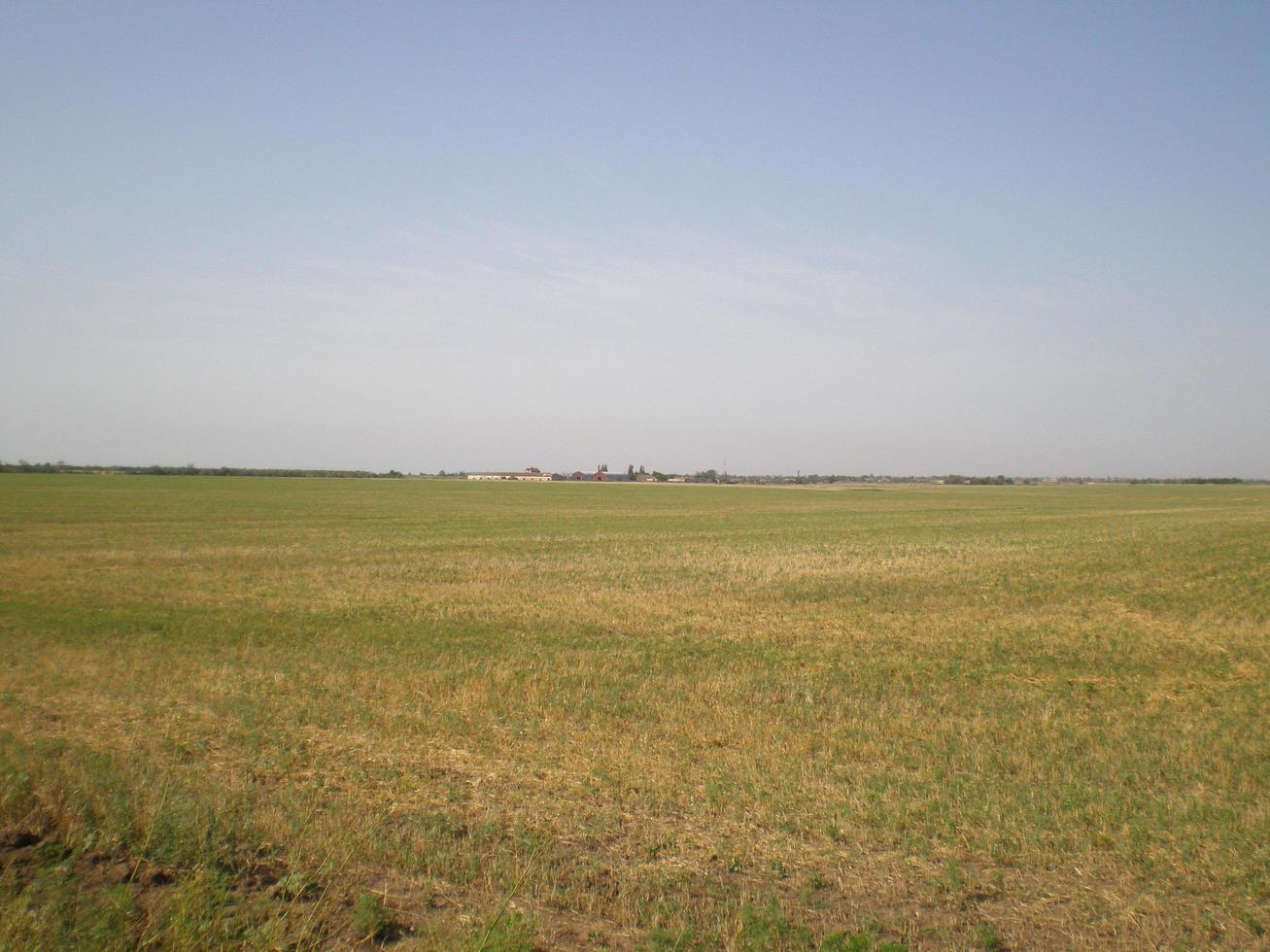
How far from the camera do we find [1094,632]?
18.2 m

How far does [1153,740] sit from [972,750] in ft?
7.62

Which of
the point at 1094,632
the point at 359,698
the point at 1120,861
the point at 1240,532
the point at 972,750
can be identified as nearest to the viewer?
the point at 1120,861

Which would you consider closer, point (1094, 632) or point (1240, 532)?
point (1094, 632)

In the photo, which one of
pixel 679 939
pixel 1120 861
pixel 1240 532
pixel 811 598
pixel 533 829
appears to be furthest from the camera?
pixel 1240 532

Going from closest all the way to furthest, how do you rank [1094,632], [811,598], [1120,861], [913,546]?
[1120,861], [1094,632], [811,598], [913,546]

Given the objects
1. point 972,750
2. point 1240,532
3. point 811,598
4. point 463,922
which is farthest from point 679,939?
point 1240,532

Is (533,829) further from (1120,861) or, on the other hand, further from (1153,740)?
(1153,740)

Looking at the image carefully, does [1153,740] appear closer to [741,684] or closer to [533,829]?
[741,684]

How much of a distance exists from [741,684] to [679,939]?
7.74 metres

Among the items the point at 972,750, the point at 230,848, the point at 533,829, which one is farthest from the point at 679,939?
the point at 972,750

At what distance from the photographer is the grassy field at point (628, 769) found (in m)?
5.69

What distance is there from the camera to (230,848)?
6.24 meters

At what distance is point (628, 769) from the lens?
881cm

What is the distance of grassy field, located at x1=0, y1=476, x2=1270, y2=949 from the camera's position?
569 cm
